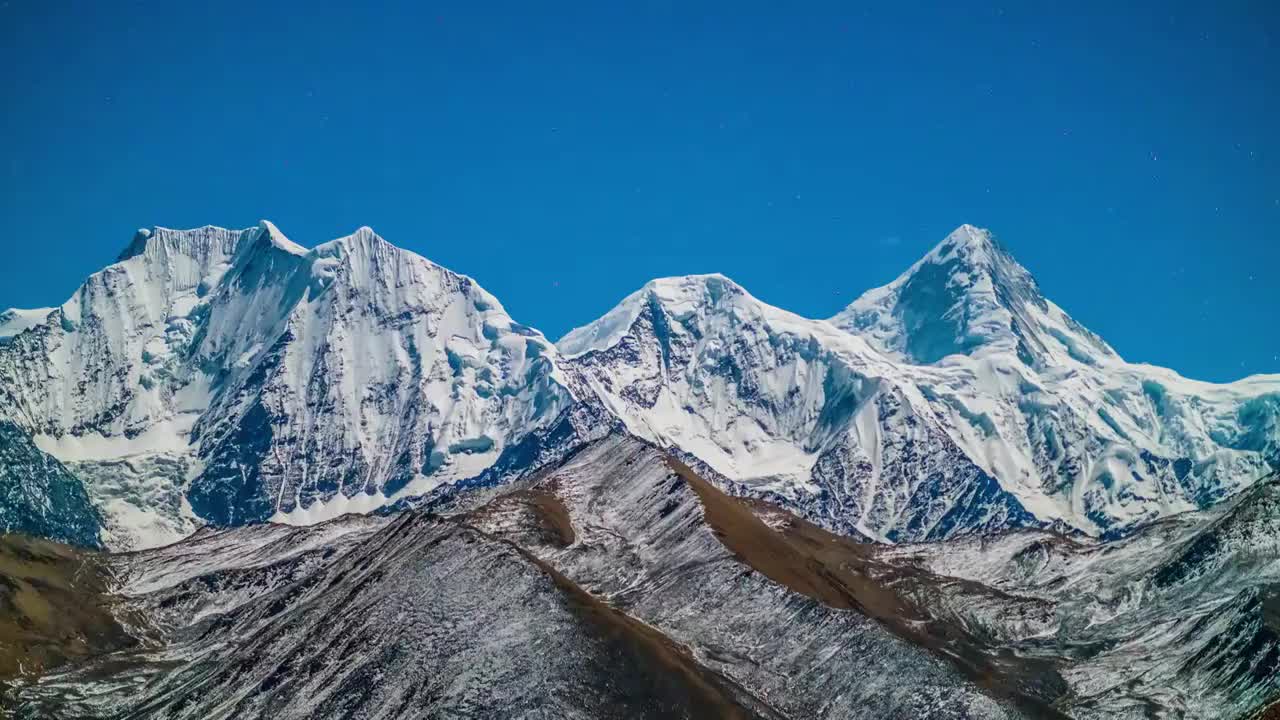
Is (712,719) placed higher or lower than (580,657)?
lower

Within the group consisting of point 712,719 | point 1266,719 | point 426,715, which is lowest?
point 1266,719

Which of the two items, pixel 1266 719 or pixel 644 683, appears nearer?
pixel 1266 719

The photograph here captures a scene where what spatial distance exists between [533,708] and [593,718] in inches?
323

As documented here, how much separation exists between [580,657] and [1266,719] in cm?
12800

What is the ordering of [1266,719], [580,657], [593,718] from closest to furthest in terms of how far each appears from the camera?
[1266,719], [593,718], [580,657]

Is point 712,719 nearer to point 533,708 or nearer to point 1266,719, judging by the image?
point 533,708

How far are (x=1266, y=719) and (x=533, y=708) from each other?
122 m

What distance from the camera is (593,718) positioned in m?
186

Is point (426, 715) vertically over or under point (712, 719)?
over

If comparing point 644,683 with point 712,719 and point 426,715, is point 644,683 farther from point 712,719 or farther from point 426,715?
point 426,715

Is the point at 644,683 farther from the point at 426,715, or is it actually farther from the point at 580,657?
the point at 426,715

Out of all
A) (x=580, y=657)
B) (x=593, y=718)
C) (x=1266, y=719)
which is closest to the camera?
(x=1266, y=719)

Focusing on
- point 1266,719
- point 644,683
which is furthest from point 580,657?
point 1266,719

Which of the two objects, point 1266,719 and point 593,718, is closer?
point 1266,719
